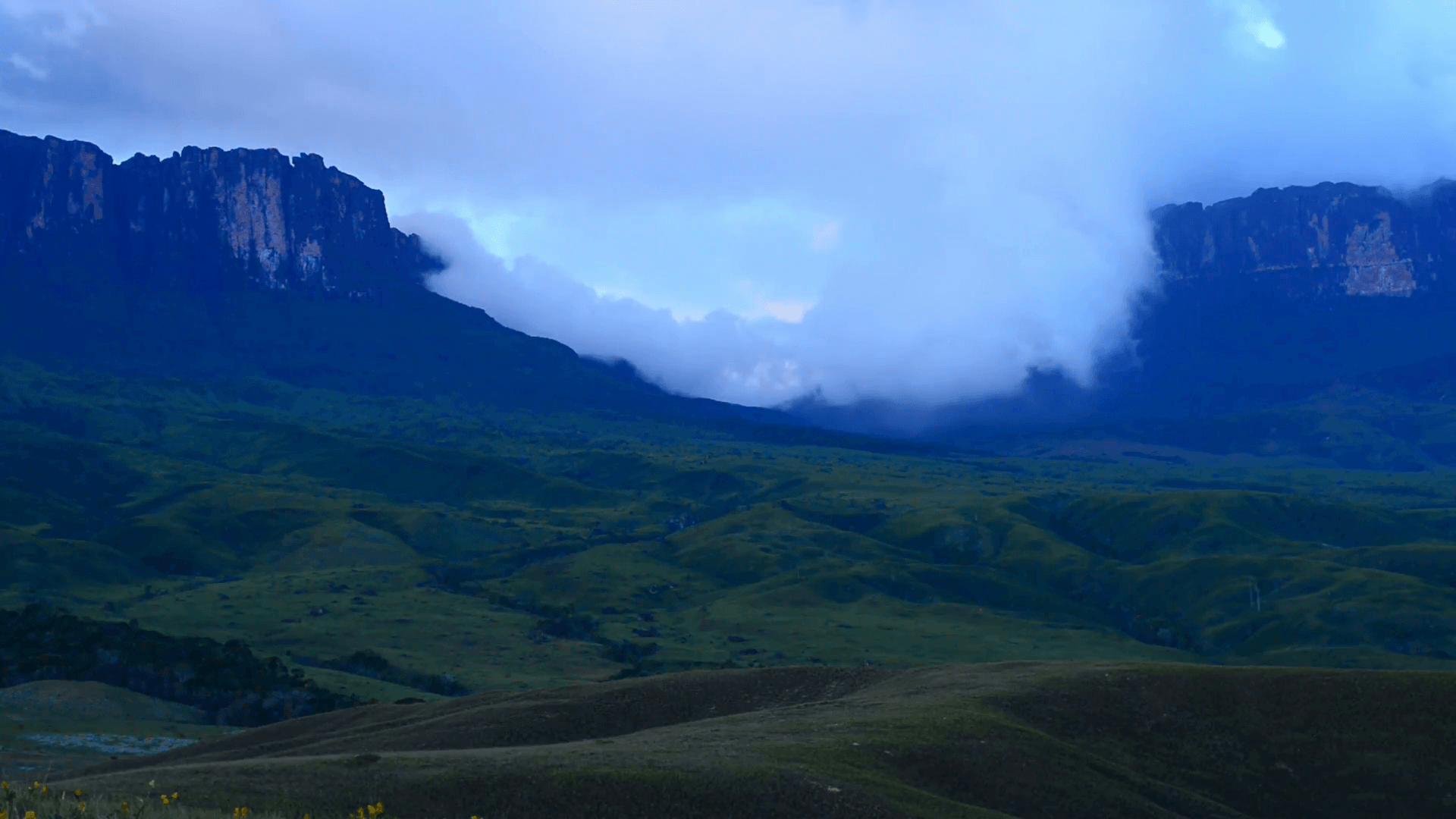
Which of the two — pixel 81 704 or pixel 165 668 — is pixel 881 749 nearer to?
pixel 81 704

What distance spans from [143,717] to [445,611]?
85.9 meters

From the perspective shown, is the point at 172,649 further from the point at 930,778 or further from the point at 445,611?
the point at 930,778

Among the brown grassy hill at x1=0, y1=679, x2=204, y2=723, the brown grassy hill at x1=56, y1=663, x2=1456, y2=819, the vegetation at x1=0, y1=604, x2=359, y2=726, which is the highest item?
the brown grassy hill at x1=56, y1=663, x2=1456, y2=819

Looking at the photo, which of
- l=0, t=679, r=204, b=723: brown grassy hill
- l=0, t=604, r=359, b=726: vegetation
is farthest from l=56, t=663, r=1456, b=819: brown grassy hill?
l=0, t=604, r=359, b=726: vegetation

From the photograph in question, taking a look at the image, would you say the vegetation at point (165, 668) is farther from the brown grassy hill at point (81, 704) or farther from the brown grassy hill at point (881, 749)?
the brown grassy hill at point (881, 749)

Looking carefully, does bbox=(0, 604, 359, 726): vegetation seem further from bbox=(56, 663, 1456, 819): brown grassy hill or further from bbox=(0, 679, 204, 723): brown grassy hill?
bbox=(56, 663, 1456, 819): brown grassy hill

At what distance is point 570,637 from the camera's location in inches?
7466

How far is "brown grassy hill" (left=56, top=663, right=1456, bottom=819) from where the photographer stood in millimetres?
48000

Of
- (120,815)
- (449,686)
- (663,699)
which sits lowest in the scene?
(449,686)

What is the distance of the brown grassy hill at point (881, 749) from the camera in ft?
157

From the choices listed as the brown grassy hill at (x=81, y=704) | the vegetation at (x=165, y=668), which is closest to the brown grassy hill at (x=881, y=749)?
the brown grassy hill at (x=81, y=704)

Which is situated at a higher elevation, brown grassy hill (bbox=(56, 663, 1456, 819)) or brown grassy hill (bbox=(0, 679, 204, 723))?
brown grassy hill (bbox=(56, 663, 1456, 819))

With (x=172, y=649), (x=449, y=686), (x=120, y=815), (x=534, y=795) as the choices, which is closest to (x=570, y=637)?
(x=449, y=686)

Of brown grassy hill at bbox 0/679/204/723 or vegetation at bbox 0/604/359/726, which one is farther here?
vegetation at bbox 0/604/359/726
